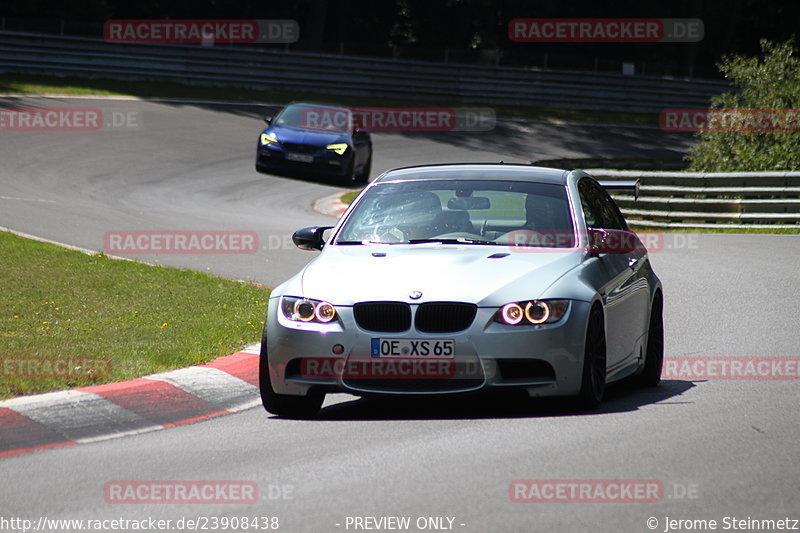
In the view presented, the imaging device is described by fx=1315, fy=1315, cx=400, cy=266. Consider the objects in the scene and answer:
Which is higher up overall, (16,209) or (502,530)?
(502,530)

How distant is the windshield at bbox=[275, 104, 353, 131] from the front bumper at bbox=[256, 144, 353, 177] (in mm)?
580

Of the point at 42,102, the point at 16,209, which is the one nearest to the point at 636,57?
the point at 42,102

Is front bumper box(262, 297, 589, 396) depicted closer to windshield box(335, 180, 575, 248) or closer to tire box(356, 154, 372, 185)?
windshield box(335, 180, 575, 248)

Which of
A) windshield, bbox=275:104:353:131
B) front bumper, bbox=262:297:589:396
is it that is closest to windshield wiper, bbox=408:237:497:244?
front bumper, bbox=262:297:589:396

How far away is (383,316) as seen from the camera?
7477 millimetres

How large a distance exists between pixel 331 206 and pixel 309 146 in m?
1.60

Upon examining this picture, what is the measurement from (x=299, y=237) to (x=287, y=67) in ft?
130

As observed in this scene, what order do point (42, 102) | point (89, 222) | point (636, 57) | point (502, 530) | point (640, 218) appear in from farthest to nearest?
point (636, 57)
point (42, 102)
point (640, 218)
point (89, 222)
point (502, 530)

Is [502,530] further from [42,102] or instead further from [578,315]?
[42,102]

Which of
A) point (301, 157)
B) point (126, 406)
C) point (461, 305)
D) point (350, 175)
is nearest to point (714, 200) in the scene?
point (350, 175)

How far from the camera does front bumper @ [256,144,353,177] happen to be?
26.0 metres

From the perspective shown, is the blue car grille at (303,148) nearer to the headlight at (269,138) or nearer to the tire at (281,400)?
the headlight at (269,138)

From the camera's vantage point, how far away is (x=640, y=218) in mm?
23500

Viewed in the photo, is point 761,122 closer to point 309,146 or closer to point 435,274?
point 309,146
